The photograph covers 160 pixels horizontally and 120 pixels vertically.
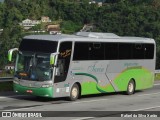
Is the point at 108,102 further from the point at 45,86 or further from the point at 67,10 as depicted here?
the point at 67,10

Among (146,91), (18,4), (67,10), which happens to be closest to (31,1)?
(18,4)

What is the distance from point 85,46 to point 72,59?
1.12 metres

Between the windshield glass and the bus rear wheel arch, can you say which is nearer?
the windshield glass

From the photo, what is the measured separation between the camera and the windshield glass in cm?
2014

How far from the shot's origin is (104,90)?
76.6 ft

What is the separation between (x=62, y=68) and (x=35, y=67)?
1068mm

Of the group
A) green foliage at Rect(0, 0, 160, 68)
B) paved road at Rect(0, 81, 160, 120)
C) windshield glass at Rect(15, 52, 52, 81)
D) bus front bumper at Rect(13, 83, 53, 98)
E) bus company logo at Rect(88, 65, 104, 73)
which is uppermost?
windshield glass at Rect(15, 52, 52, 81)

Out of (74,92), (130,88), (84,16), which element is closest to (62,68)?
(74,92)

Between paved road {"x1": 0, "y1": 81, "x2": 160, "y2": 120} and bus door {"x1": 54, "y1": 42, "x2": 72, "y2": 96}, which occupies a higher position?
bus door {"x1": 54, "y1": 42, "x2": 72, "y2": 96}

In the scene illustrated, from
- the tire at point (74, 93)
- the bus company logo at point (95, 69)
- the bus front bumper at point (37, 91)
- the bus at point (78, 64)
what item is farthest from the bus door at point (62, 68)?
the bus company logo at point (95, 69)

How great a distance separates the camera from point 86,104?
2002cm

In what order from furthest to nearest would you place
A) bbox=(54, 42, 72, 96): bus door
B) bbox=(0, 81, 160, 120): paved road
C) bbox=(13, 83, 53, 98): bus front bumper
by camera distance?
bbox=(54, 42, 72, 96): bus door < bbox=(13, 83, 53, 98): bus front bumper < bbox=(0, 81, 160, 120): paved road

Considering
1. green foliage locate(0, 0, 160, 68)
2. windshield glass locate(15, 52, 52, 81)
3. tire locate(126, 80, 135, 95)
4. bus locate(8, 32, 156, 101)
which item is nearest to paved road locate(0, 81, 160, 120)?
bus locate(8, 32, 156, 101)

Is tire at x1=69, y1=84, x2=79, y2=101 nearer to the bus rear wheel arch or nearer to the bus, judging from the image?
the bus
